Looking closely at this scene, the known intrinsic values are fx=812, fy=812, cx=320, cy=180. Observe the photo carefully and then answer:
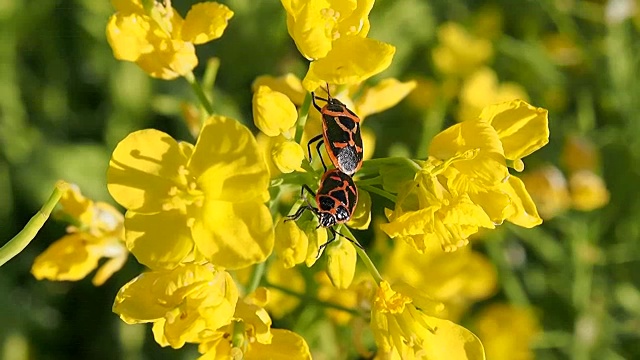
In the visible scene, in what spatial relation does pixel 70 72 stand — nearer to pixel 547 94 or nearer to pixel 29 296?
pixel 29 296

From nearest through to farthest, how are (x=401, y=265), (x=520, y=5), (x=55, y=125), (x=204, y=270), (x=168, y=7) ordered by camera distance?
(x=204, y=270), (x=168, y=7), (x=401, y=265), (x=55, y=125), (x=520, y=5)

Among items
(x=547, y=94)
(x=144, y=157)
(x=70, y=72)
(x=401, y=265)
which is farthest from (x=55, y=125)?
(x=547, y=94)

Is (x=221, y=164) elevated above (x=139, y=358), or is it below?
above

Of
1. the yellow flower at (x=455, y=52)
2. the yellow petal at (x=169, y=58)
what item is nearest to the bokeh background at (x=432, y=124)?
the yellow flower at (x=455, y=52)

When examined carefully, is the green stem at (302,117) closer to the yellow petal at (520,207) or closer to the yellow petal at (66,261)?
the yellow petal at (520,207)

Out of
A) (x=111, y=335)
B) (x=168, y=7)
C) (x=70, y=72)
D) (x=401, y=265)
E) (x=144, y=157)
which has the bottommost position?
(x=111, y=335)

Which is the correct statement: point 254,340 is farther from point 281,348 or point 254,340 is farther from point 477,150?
point 477,150

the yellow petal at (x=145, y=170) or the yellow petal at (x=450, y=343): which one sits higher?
the yellow petal at (x=145, y=170)
